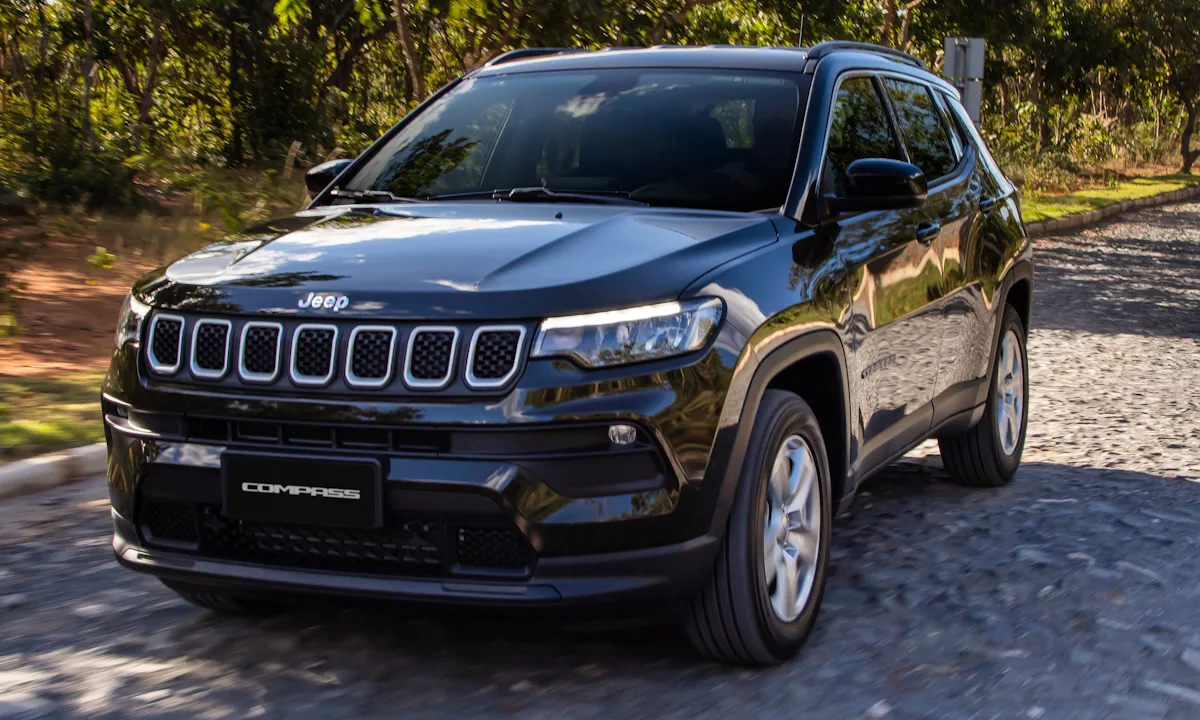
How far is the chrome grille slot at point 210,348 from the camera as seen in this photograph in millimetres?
A: 3756

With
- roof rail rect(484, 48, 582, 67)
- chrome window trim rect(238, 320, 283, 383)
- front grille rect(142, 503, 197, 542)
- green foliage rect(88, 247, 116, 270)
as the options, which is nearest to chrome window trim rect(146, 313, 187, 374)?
chrome window trim rect(238, 320, 283, 383)

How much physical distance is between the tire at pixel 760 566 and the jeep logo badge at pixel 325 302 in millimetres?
1085

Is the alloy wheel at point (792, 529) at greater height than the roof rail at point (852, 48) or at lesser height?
lesser

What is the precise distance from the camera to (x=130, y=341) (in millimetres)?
3977

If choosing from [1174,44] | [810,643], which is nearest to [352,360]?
[810,643]

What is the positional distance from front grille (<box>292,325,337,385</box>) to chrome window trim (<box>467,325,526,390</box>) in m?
0.34

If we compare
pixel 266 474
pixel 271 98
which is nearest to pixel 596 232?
pixel 266 474

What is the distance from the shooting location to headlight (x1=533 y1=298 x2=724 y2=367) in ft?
11.7

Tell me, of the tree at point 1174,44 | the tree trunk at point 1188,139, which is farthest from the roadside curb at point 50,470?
the tree trunk at point 1188,139

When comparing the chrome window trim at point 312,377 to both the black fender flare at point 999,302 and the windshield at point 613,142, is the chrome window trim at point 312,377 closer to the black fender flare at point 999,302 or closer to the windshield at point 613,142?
the windshield at point 613,142

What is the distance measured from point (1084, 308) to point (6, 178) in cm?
992

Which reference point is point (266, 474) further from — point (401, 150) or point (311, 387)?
point (401, 150)

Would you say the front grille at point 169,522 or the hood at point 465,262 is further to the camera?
the front grille at point 169,522

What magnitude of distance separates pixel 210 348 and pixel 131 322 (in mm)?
357
